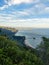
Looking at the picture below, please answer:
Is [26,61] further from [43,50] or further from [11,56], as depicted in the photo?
[43,50]

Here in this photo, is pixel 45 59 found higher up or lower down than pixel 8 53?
lower down

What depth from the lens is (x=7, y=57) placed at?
80.0 feet

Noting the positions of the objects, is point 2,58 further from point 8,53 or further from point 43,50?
point 43,50

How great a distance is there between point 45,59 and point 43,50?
2.76m

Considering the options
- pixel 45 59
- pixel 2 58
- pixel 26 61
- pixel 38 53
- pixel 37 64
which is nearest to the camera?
pixel 2 58

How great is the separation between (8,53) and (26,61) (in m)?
2.25

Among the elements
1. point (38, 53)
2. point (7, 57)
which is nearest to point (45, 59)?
point (38, 53)

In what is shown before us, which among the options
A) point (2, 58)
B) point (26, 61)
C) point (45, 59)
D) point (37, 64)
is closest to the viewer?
point (2, 58)

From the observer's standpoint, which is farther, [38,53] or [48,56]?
[38,53]

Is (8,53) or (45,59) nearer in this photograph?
(8,53)

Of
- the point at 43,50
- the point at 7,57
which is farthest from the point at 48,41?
the point at 7,57

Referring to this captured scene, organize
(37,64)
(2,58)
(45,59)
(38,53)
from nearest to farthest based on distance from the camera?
(2,58), (37,64), (45,59), (38,53)

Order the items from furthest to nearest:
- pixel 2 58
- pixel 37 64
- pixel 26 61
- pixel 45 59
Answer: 1. pixel 45 59
2. pixel 37 64
3. pixel 26 61
4. pixel 2 58

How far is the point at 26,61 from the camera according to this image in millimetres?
24906
